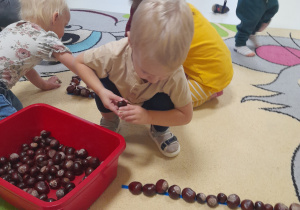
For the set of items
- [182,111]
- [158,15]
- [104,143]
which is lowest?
[104,143]

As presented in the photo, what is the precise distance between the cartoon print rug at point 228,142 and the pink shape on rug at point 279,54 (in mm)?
13

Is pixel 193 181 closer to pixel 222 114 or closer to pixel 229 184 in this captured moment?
pixel 229 184

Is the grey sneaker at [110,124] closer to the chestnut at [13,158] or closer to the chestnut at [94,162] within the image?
the chestnut at [94,162]

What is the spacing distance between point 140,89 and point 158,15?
11.0 inches

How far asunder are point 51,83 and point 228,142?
0.79m

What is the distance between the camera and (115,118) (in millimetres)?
1000

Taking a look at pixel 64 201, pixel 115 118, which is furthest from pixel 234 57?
pixel 64 201

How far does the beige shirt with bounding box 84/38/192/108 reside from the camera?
2.51 ft

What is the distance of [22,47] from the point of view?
3.04 ft

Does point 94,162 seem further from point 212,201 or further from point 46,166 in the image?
point 212,201

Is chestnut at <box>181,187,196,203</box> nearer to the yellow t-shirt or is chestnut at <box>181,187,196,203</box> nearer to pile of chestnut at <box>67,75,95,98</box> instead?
the yellow t-shirt

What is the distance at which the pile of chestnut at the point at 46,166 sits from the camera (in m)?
0.78

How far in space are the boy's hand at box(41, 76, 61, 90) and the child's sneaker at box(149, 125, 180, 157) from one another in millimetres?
526

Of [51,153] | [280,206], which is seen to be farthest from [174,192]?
[51,153]
